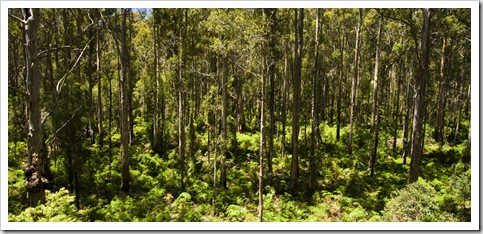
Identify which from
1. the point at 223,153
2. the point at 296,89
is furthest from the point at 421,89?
the point at 223,153

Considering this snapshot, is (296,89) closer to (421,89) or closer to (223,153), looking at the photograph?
(223,153)

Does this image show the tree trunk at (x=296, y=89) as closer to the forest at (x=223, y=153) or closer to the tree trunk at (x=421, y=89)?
Result: the forest at (x=223, y=153)

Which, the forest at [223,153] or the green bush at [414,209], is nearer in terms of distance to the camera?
the green bush at [414,209]

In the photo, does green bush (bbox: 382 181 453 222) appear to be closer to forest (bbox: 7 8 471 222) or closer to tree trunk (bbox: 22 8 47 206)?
forest (bbox: 7 8 471 222)

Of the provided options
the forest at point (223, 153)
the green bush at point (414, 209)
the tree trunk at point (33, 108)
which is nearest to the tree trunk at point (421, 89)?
the forest at point (223, 153)

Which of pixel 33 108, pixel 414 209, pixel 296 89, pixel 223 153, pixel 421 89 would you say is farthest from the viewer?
pixel 223 153

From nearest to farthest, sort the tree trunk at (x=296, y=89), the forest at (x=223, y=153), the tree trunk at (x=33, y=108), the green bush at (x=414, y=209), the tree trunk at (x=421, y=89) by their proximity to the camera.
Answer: the tree trunk at (x=33, y=108), the green bush at (x=414, y=209), the forest at (x=223, y=153), the tree trunk at (x=421, y=89), the tree trunk at (x=296, y=89)

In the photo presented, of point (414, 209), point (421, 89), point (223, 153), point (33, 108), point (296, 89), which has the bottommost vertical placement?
point (414, 209)

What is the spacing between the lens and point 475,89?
24.0ft

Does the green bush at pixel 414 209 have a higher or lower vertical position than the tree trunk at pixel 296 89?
lower


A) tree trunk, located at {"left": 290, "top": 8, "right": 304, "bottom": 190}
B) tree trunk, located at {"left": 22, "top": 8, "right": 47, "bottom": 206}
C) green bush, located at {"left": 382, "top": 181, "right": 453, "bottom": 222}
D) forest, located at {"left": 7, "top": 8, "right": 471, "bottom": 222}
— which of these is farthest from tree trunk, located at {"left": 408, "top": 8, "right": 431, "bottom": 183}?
tree trunk, located at {"left": 22, "top": 8, "right": 47, "bottom": 206}

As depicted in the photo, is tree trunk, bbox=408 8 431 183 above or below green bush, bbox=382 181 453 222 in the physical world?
above

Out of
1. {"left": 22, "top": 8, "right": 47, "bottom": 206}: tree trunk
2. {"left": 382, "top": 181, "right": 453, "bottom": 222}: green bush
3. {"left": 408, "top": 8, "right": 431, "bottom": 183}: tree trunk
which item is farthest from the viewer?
{"left": 408, "top": 8, "right": 431, "bottom": 183}: tree trunk

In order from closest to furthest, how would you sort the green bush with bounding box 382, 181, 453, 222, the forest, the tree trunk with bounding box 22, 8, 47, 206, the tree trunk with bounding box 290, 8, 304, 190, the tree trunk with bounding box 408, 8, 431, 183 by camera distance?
the tree trunk with bounding box 22, 8, 47, 206
the green bush with bounding box 382, 181, 453, 222
the forest
the tree trunk with bounding box 408, 8, 431, 183
the tree trunk with bounding box 290, 8, 304, 190
